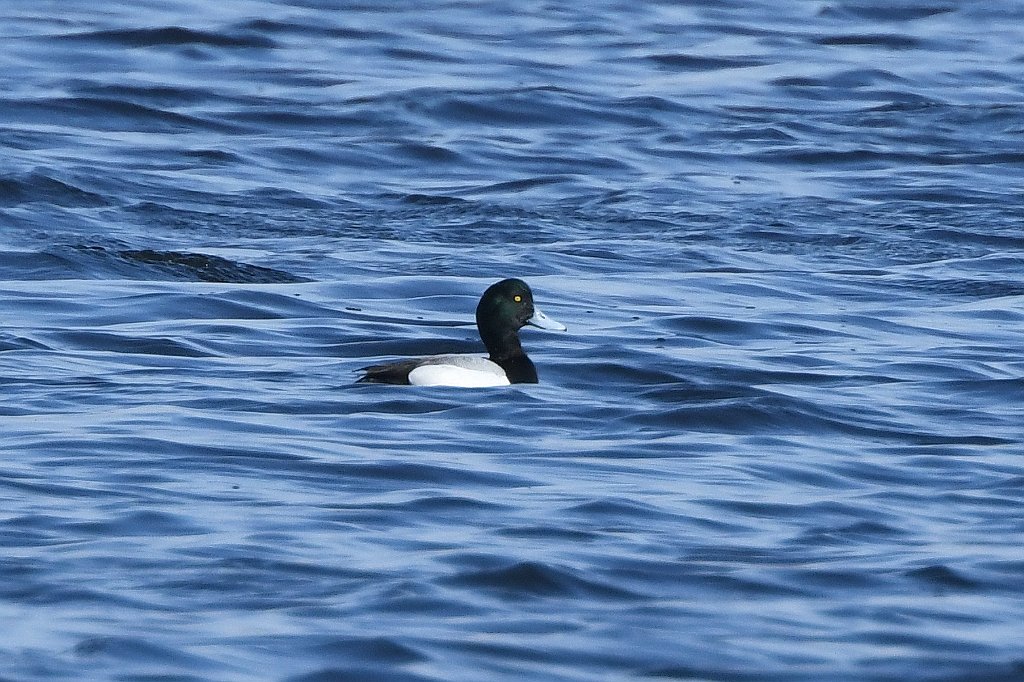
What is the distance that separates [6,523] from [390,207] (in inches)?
388

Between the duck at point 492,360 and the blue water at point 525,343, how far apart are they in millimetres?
207

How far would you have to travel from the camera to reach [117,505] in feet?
25.6

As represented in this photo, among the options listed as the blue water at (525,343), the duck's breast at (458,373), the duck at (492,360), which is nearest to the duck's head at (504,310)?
the duck at (492,360)

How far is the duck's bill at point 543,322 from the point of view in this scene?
39.3 ft

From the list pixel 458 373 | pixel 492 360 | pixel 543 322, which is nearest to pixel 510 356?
pixel 492 360

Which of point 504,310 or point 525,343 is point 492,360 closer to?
point 504,310

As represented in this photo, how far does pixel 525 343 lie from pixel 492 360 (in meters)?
1.27

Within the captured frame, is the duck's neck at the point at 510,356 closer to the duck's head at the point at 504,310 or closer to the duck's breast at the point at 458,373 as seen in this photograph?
the duck's head at the point at 504,310

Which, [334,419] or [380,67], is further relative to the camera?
[380,67]

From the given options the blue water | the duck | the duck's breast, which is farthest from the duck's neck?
the blue water

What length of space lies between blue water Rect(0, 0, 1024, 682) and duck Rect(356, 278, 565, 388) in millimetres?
207

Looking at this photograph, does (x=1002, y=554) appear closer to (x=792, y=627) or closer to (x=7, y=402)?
(x=792, y=627)

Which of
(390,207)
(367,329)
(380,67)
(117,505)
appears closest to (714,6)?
(380,67)

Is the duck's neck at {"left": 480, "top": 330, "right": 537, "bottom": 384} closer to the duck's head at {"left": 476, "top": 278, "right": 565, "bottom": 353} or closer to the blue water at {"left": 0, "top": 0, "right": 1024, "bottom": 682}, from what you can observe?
the duck's head at {"left": 476, "top": 278, "right": 565, "bottom": 353}
